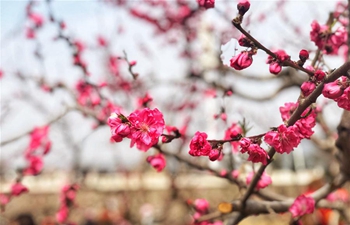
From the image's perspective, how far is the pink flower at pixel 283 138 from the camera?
5.37 ft

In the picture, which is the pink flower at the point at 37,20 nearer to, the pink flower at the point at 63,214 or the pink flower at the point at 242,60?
the pink flower at the point at 63,214

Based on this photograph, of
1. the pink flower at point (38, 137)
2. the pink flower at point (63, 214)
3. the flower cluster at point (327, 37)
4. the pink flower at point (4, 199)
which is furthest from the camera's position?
the pink flower at point (63, 214)

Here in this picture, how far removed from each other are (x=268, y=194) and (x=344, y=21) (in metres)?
1.32

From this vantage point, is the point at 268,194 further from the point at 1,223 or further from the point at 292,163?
the point at 292,163

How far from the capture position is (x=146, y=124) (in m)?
1.66

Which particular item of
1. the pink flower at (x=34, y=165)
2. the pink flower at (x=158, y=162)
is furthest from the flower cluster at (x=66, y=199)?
the pink flower at (x=158, y=162)

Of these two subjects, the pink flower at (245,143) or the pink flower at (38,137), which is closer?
the pink flower at (245,143)

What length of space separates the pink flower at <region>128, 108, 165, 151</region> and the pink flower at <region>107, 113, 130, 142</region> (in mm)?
26

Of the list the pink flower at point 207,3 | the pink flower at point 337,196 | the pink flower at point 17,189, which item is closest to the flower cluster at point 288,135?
the pink flower at point 207,3

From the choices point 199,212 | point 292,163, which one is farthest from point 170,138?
point 292,163

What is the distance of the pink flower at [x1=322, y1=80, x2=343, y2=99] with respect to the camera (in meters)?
1.54

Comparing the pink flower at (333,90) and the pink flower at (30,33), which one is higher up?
the pink flower at (30,33)

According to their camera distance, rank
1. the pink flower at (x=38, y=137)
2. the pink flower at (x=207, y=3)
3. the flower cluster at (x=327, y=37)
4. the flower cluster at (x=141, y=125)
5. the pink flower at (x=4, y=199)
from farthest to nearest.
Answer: the pink flower at (x=38, y=137), the pink flower at (x=4, y=199), the flower cluster at (x=327, y=37), the pink flower at (x=207, y=3), the flower cluster at (x=141, y=125)

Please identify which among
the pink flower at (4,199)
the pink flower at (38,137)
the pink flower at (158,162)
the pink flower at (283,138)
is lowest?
the pink flower at (283,138)
